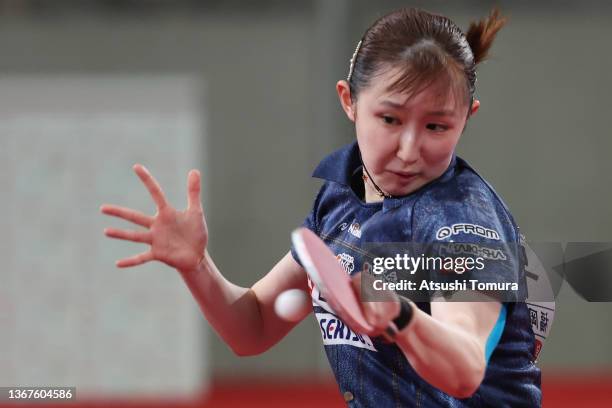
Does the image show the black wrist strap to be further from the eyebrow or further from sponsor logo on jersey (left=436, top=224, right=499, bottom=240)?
the eyebrow

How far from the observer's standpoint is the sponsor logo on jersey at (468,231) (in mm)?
1799

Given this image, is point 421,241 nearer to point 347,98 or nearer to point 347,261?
point 347,261

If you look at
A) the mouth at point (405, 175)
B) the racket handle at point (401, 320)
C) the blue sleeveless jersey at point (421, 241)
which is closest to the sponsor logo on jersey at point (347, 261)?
the blue sleeveless jersey at point (421, 241)

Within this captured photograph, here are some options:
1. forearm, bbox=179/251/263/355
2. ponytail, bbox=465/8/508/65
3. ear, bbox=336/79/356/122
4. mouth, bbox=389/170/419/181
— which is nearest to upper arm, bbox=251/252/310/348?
forearm, bbox=179/251/263/355

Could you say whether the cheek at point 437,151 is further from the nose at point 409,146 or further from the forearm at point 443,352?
the forearm at point 443,352

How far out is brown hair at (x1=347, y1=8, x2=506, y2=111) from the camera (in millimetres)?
1881

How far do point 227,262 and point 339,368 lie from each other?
6.20 m

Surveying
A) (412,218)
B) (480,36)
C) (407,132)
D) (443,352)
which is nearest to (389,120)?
(407,132)

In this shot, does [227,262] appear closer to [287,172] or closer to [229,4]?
[287,172]

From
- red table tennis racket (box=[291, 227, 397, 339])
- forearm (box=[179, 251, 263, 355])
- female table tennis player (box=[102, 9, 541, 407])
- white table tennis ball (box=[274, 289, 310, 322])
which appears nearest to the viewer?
red table tennis racket (box=[291, 227, 397, 339])

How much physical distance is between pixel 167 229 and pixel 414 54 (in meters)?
0.67

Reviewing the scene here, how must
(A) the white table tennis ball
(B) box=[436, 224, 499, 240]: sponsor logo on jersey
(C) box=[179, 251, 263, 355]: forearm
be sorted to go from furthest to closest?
(C) box=[179, 251, 263, 355]: forearm, (A) the white table tennis ball, (B) box=[436, 224, 499, 240]: sponsor logo on jersey

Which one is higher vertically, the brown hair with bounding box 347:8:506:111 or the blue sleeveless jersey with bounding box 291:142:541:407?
the brown hair with bounding box 347:8:506:111

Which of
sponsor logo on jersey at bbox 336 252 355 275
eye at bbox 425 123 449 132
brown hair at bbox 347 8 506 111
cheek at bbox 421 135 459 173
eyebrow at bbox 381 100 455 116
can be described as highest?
brown hair at bbox 347 8 506 111
